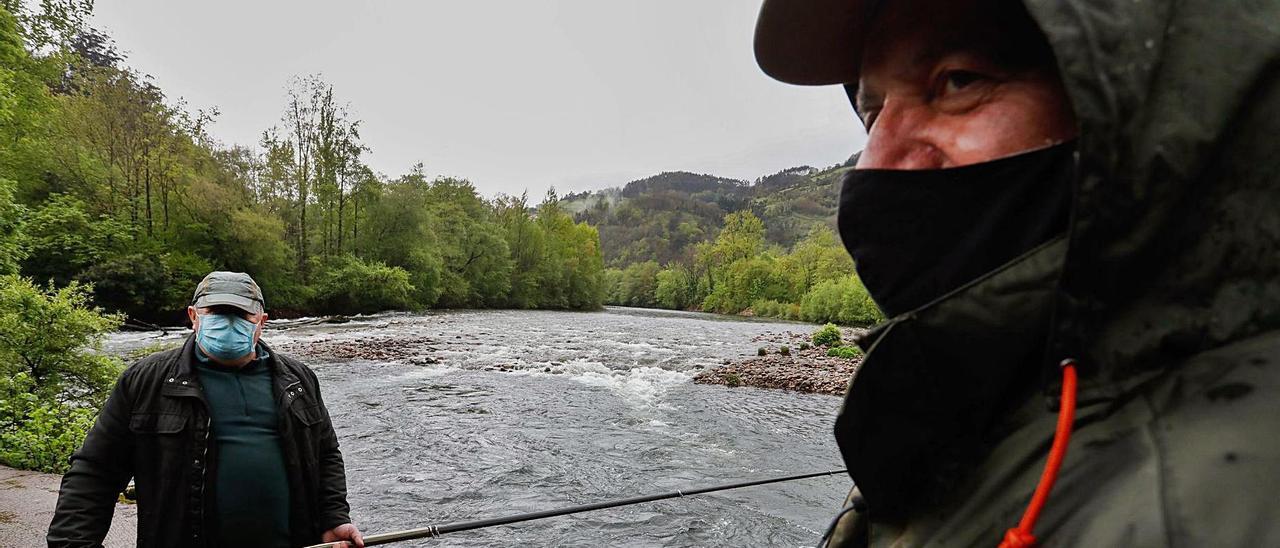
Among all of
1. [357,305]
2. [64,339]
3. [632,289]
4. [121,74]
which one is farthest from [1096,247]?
[632,289]

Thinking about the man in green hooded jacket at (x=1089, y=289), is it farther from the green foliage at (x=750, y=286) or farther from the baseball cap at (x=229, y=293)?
the green foliage at (x=750, y=286)

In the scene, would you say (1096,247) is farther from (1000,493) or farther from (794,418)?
(794,418)

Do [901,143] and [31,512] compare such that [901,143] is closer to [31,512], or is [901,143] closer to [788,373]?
[31,512]

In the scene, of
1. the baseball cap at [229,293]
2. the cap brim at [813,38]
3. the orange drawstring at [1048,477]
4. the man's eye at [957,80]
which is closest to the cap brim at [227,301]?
the baseball cap at [229,293]

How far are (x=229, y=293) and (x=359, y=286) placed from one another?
3661cm

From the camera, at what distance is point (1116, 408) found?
680 millimetres

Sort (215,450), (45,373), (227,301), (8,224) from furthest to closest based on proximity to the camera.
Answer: (8,224) → (45,373) → (227,301) → (215,450)

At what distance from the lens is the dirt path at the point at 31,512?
15.9 ft

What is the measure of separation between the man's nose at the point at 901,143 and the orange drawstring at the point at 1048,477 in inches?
17.3

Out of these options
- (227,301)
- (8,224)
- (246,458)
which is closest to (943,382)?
(246,458)

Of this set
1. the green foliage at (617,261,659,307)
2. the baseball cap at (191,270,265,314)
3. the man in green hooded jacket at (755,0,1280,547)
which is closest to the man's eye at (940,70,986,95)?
the man in green hooded jacket at (755,0,1280,547)

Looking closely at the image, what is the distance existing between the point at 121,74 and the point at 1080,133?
36.7 m

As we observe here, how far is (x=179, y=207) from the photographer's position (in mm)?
28891

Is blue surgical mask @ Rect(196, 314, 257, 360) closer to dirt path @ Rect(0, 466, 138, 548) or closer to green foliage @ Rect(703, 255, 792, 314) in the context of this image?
dirt path @ Rect(0, 466, 138, 548)
